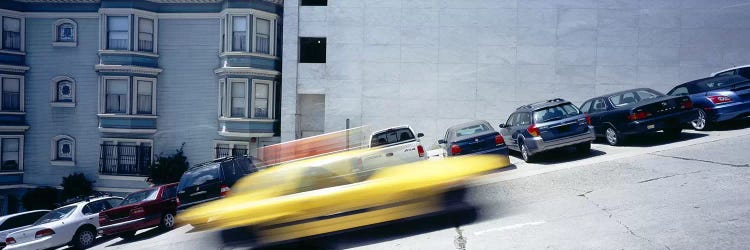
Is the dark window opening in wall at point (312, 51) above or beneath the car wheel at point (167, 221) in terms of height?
above

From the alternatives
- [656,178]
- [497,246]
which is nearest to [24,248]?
[497,246]

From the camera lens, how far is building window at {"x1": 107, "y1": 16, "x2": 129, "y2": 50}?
64.0ft

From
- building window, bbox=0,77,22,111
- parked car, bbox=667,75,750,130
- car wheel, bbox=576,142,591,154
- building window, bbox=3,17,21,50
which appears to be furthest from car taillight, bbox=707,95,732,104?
building window, bbox=3,17,21,50

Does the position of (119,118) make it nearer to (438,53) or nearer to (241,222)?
(438,53)

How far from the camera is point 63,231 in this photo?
38.3 feet

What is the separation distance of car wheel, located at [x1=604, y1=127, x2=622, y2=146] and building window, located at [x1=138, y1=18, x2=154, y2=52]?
1951 cm

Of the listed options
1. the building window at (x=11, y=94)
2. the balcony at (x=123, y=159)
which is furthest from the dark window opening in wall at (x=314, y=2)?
the building window at (x=11, y=94)

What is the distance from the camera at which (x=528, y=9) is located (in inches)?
750

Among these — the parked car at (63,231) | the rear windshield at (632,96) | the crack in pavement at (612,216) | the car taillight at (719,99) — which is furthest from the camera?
the rear windshield at (632,96)

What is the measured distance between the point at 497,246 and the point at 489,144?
18.2 feet

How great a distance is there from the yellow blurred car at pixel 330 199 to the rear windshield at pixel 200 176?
4315mm

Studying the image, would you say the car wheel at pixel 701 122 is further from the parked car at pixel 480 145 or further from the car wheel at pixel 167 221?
the car wheel at pixel 167 221

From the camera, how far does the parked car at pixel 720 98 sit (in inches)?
432

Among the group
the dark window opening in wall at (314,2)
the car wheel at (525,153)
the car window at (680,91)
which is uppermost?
the dark window opening in wall at (314,2)
